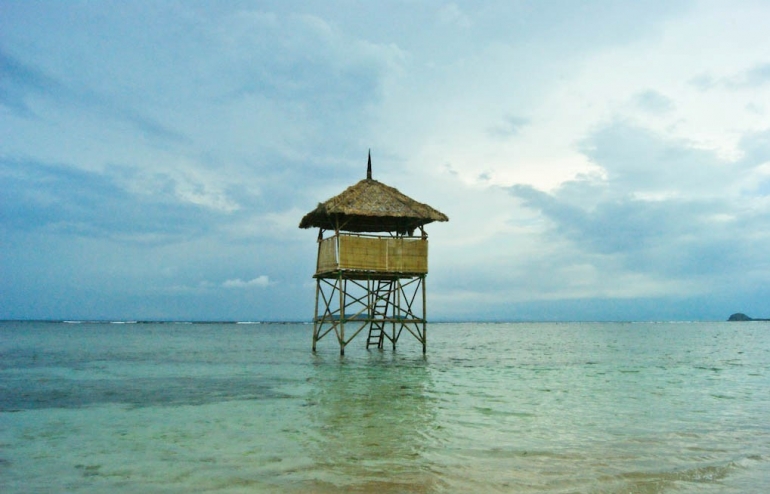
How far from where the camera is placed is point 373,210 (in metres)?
19.0

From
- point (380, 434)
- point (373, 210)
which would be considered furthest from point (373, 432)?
point (373, 210)

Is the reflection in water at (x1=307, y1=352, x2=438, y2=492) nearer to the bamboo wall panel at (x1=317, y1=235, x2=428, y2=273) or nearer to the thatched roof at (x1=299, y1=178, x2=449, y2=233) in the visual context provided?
the bamboo wall panel at (x1=317, y1=235, x2=428, y2=273)

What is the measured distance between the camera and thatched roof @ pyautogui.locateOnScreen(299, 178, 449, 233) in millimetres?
18909

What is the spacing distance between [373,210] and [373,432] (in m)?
11.6

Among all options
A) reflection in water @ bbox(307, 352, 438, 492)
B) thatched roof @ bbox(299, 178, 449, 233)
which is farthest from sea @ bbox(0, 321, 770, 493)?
thatched roof @ bbox(299, 178, 449, 233)

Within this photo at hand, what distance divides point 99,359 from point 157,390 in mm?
11634

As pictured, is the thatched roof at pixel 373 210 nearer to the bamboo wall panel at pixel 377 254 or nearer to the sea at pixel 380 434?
the bamboo wall panel at pixel 377 254

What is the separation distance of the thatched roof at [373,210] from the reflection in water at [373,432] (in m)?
5.96

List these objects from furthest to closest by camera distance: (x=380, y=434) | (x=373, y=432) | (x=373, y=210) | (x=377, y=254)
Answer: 1. (x=377, y=254)
2. (x=373, y=210)
3. (x=373, y=432)
4. (x=380, y=434)

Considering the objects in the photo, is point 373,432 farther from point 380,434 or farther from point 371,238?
point 371,238

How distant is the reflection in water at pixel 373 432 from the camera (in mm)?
5871

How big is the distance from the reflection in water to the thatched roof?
5.96 m

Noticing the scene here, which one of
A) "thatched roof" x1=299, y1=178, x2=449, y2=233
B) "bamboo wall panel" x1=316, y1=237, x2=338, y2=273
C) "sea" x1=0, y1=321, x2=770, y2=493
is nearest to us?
"sea" x1=0, y1=321, x2=770, y2=493

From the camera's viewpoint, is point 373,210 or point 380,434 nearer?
point 380,434
